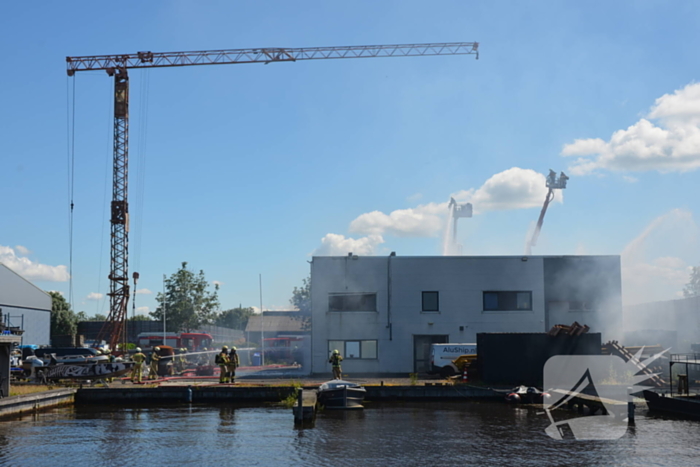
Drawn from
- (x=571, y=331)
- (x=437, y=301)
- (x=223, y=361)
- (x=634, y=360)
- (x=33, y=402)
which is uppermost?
(x=437, y=301)

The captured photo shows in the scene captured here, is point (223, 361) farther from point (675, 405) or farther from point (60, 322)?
point (60, 322)

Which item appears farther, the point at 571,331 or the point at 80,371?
the point at 571,331

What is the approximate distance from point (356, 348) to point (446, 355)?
7126 millimetres

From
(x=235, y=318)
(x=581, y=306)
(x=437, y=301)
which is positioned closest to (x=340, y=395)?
(x=437, y=301)

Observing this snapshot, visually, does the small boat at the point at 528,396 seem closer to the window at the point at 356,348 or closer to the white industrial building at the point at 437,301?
the white industrial building at the point at 437,301

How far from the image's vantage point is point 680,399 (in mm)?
30688

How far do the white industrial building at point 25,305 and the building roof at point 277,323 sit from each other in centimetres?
4571

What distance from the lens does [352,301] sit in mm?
49031

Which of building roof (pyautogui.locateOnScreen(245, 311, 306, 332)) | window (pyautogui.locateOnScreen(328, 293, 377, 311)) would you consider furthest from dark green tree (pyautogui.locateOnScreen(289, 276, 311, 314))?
window (pyautogui.locateOnScreen(328, 293, 377, 311))

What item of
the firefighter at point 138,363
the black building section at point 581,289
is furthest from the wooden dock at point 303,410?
the black building section at point 581,289

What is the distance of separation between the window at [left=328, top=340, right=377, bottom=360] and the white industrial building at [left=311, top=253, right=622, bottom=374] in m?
0.07

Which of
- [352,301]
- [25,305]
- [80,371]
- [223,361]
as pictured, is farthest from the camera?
[25,305]

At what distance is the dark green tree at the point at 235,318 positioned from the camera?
17875 cm

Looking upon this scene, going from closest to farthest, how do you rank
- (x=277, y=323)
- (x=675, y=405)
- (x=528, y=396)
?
(x=675, y=405), (x=528, y=396), (x=277, y=323)
